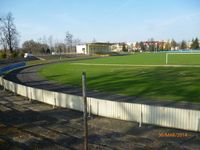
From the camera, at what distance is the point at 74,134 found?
10.6m

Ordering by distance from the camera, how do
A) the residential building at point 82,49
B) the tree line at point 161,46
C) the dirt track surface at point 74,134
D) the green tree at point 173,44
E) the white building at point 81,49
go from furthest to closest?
the green tree at point 173,44 → the tree line at point 161,46 → the white building at point 81,49 → the residential building at point 82,49 → the dirt track surface at point 74,134

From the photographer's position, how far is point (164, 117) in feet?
36.7

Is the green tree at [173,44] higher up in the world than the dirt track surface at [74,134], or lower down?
higher up

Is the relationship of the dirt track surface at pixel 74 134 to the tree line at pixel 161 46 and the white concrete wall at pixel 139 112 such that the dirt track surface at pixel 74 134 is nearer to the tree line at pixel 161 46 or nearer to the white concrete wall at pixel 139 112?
the white concrete wall at pixel 139 112

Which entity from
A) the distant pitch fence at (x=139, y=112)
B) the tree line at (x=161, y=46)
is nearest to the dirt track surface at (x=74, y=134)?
the distant pitch fence at (x=139, y=112)

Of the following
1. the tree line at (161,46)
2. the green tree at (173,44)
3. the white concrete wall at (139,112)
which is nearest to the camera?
the white concrete wall at (139,112)

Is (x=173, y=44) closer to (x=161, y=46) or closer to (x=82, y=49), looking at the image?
(x=161, y=46)

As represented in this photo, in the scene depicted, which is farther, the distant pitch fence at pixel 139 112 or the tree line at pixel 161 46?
the tree line at pixel 161 46

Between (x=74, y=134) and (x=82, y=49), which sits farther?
(x=82, y=49)

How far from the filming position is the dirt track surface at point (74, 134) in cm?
923

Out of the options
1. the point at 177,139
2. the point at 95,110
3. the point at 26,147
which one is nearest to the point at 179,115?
the point at 177,139

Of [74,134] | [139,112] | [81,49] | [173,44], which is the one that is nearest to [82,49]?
[81,49]

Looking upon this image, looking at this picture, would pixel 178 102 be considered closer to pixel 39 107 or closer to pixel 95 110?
pixel 95 110

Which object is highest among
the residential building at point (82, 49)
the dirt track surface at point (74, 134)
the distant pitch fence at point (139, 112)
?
the residential building at point (82, 49)
